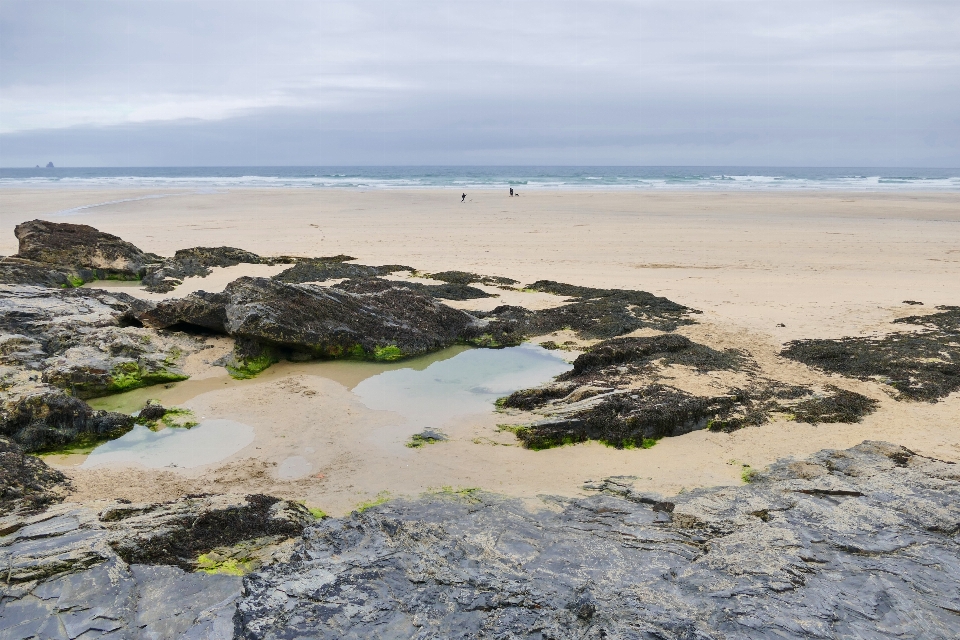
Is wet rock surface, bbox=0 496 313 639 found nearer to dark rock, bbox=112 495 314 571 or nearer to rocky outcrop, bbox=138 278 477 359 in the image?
dark rock, bbox=112 495 314 571

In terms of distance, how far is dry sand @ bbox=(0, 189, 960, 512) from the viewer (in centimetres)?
566

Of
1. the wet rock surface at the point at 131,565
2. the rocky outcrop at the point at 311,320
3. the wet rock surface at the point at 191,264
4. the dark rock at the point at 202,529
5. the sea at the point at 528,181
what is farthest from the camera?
the sea at the point at 528,181

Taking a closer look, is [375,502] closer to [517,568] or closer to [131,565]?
[517,568]

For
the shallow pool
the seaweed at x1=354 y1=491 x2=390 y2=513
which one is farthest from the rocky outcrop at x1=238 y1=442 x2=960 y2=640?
the shallow pool

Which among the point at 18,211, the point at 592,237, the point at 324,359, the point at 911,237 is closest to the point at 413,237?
the point at 592,237

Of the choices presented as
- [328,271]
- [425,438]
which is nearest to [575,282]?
[328,271]

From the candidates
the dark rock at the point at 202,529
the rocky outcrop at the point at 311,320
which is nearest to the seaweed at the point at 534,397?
the rocky outcrop at the point at 311,320

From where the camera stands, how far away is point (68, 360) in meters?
7.60

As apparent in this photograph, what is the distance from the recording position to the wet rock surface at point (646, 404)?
20.9ft

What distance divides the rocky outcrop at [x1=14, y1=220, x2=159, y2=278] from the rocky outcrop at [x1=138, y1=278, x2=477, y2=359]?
6179mm

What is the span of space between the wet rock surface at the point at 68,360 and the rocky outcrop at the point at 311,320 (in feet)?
1.71

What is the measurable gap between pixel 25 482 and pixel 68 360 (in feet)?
10.3

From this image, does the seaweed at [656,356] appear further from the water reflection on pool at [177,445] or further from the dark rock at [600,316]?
the water reflection on pool at [177,445]

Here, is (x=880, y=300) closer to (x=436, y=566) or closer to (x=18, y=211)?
(x=436, y=566)
